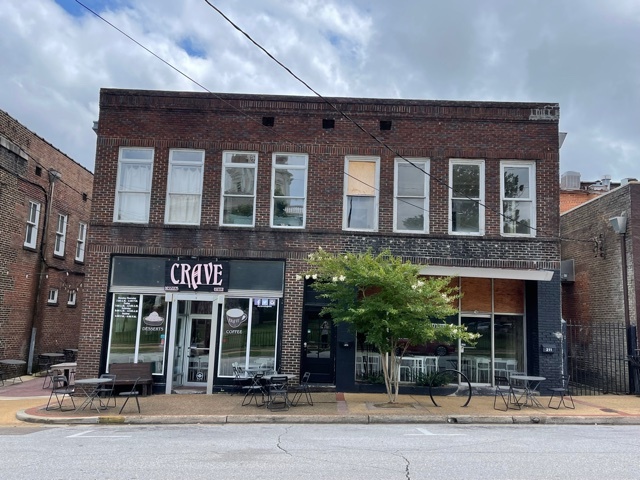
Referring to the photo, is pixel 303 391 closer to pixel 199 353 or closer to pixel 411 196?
pixel 199 353

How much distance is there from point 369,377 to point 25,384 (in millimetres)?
10857

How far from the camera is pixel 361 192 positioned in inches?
567

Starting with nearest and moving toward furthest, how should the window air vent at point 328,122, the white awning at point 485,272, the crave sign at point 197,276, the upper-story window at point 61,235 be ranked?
the white awning at point 485,272 < the crave sign at point 197,276 < the window air vent at point 328,122 < the upper-story window at point 61,235

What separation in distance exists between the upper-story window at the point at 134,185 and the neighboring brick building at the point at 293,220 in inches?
1.5

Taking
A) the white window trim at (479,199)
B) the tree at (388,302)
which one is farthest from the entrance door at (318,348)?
the white window trim at (479,199)

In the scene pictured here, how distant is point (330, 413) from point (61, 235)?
1480cm

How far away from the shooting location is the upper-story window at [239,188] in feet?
47.3

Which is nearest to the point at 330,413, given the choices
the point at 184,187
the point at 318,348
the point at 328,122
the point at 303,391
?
the point at 303,391

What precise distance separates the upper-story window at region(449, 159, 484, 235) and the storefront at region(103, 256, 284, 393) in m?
4.97

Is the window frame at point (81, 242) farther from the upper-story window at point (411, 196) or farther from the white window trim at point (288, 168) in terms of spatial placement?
the upper-story window at point (411, 196)

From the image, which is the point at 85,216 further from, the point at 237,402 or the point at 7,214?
the point at 237,402

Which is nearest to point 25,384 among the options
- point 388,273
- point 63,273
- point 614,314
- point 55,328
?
point 55,328

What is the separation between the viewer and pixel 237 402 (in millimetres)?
12250

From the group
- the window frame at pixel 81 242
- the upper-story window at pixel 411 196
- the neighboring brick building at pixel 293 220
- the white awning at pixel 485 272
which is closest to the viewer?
the white awning at pixel 485 272
